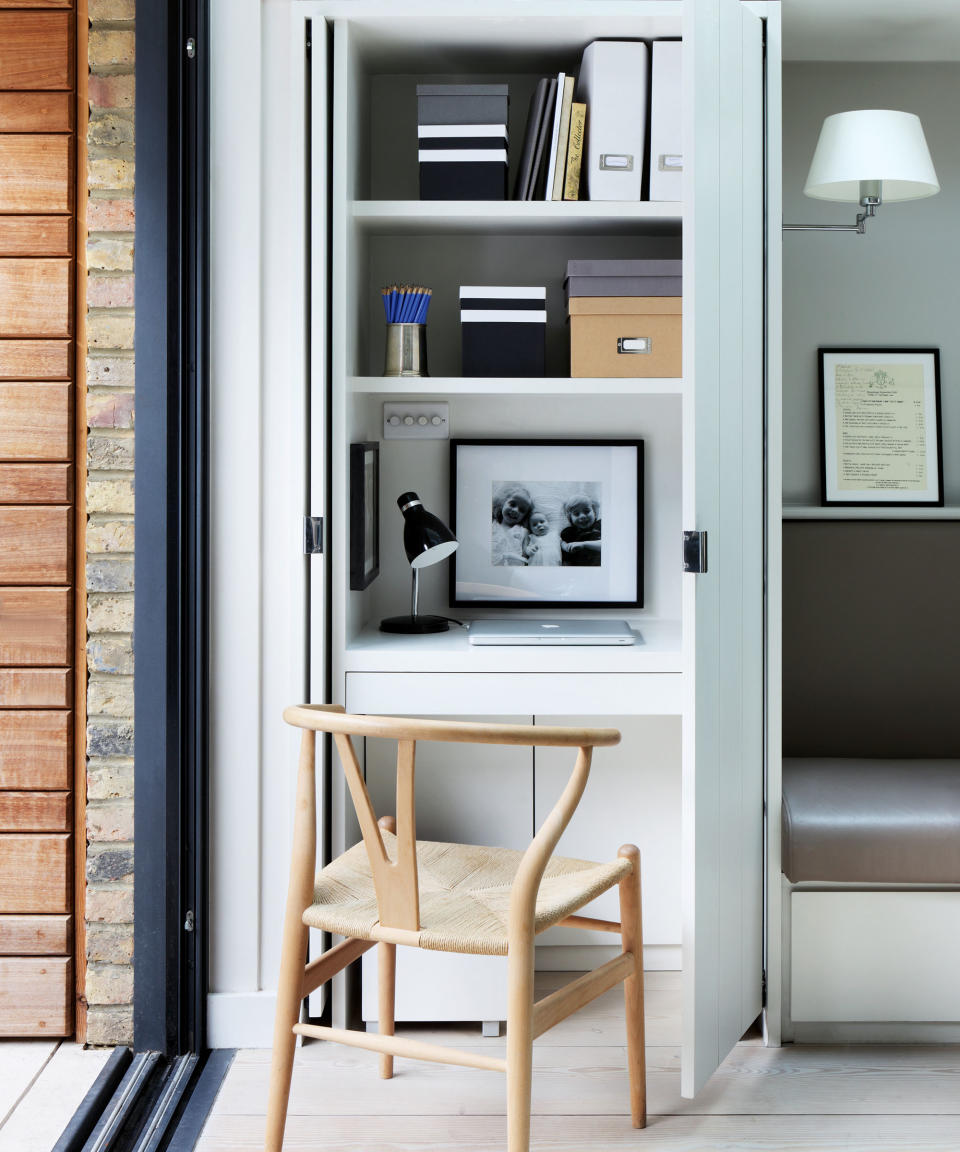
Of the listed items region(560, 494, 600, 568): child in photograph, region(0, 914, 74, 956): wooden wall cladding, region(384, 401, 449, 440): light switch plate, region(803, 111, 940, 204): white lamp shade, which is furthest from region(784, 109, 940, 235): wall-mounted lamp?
region(0, 914, 74, 956): wooden wall cladding

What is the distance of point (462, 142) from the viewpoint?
7.07ft

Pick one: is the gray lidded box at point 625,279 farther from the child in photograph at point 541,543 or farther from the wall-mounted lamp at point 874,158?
the child in photograph at point 541,543

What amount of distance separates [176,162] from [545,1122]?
186 cm

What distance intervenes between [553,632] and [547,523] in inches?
15.8

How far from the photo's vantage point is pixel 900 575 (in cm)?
250

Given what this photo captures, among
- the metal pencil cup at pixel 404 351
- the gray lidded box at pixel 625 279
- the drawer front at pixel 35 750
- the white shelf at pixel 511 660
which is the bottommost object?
the drawer front at pixel 35 750

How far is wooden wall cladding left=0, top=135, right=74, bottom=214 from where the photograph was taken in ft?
6.52

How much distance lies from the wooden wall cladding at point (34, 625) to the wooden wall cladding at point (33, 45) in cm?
95

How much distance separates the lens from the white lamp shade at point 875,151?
85.9 inches

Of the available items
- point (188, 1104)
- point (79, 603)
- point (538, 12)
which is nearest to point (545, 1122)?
point (188, 1104)

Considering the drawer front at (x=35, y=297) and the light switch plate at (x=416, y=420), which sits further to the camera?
the light switch plate at (x=416, y=420)

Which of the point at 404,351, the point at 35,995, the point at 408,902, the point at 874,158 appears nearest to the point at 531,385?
the point at 404,351

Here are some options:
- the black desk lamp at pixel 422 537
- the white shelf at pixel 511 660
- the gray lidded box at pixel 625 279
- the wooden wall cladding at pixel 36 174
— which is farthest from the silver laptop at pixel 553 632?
the wooden wall cladding at pixel 36 174

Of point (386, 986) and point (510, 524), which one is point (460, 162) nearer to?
point (510, 524)
